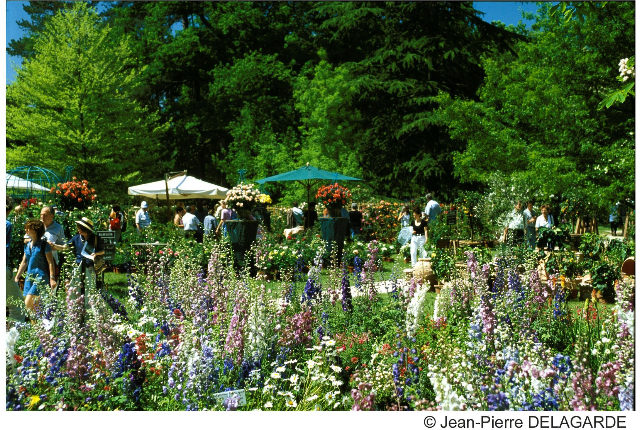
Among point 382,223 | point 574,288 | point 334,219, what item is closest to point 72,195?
point 334,219

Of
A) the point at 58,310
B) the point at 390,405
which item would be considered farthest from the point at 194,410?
the point at 58,310

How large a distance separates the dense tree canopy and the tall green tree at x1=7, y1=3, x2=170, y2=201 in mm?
94

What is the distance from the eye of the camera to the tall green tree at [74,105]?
71.9 ft

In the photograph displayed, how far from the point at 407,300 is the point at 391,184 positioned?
2138cm

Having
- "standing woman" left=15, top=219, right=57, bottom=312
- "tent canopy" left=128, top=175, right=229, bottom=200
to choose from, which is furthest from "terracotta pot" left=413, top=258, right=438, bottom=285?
"tent canopy" left=128, top=175, right=229, bottom=200

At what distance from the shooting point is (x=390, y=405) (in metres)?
4.09

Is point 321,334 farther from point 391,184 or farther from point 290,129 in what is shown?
point 290,129

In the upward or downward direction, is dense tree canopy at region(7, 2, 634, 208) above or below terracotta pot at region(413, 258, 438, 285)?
above

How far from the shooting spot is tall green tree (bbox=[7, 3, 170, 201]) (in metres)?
21.9

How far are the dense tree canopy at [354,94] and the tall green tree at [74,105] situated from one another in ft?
0.31

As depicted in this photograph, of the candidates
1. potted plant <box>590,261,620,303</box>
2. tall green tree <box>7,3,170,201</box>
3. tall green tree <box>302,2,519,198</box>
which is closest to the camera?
potted plant <box>590,261,620,303</box>

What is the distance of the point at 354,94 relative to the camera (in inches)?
1045

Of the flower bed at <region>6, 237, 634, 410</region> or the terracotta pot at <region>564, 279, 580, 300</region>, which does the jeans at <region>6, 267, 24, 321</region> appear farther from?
the terracotta pot at <region>564, 279, 580, 300</region>

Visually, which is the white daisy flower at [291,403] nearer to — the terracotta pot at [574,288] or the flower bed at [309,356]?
the flower bed at [309,356]
